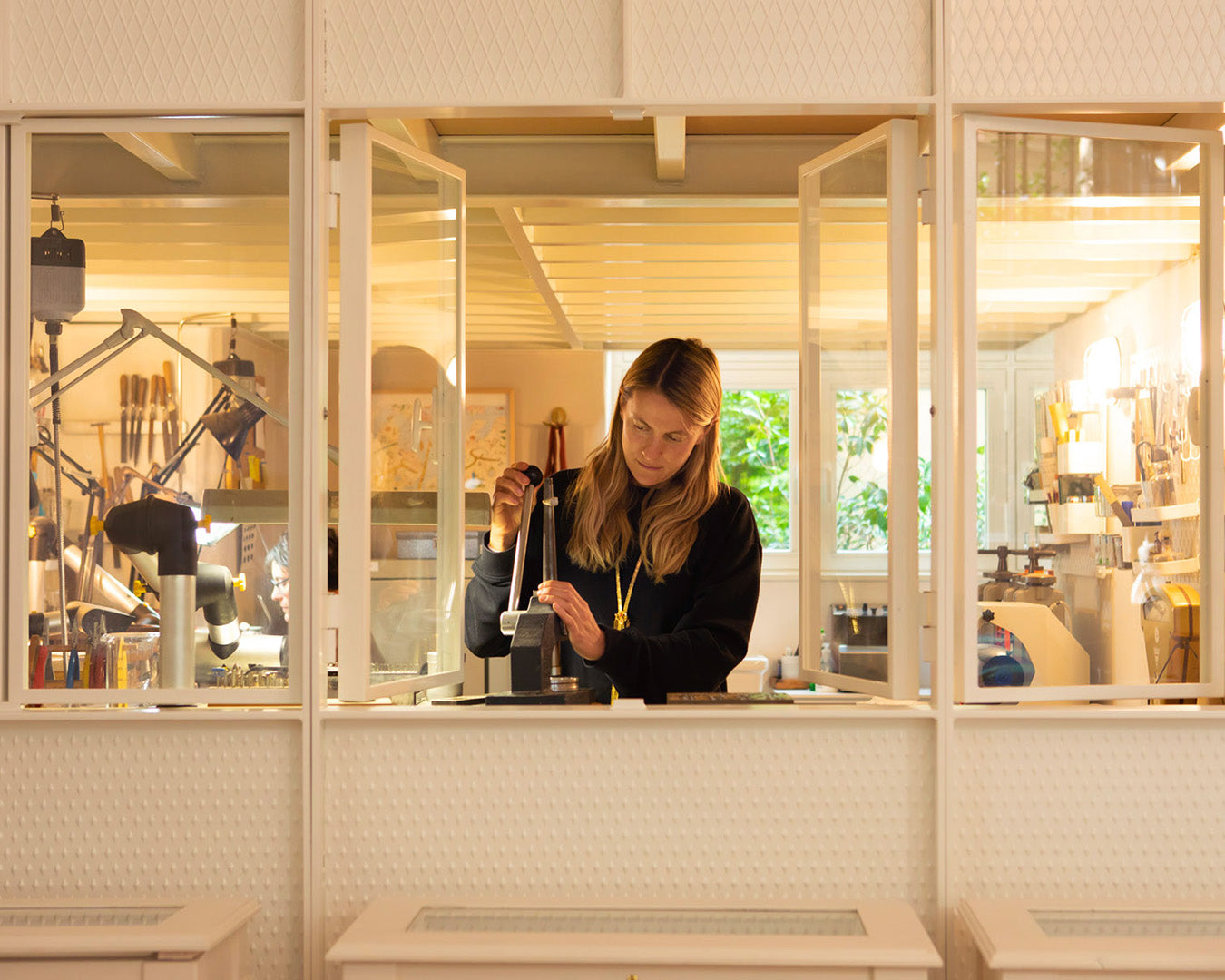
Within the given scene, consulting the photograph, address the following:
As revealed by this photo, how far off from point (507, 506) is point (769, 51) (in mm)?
1204

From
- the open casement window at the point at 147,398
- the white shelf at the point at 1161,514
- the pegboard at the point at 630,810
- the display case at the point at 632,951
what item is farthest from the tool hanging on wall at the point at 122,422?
the white shelf at the point at 1161,514

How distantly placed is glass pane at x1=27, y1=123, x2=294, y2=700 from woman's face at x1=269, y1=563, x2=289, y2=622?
17 mm

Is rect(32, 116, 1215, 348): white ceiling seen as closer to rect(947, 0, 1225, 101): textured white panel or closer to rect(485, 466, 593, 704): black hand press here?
rect(947, 0, 1225, 101): textured white panel

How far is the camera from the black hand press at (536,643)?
237 cm

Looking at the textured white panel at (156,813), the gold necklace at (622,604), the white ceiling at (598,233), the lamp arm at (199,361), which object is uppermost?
the white ceiling at (598,233)

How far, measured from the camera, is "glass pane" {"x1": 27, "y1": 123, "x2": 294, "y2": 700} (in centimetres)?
235

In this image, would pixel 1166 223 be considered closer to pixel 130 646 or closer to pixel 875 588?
pixel 875 588

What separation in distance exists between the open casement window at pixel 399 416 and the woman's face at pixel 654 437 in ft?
1.49

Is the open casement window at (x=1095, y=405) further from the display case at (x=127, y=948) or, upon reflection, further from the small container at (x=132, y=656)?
the small container at (x=132, y=656)

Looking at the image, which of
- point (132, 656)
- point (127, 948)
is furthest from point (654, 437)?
point (127, 948)

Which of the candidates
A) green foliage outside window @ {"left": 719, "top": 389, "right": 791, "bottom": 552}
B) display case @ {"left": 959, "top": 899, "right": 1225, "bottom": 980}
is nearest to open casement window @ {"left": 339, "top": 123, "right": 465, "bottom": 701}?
display case @ {"left": 959, "top": 899, "right": 1225, "bottom": 980}

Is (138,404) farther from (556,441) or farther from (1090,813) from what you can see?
(556,441)

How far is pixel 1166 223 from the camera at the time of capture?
2389 mm

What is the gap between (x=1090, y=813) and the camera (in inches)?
88.4
